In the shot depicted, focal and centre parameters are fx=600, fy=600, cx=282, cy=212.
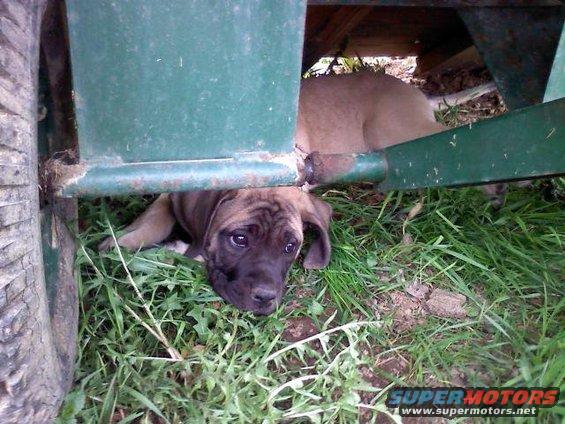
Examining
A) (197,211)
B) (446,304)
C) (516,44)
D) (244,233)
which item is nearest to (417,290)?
(446,304)

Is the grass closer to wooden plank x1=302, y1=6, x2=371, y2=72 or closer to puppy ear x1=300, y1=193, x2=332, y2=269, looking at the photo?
puppy ear x1=300, y1=193, x2=332, y2=269

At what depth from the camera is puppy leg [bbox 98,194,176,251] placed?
2.72 m

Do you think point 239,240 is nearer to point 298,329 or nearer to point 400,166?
point 298,329

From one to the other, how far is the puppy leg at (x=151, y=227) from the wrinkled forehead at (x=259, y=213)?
342 mm

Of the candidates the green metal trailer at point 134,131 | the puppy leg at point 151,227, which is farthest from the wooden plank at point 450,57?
the puppy leg at point 151,227

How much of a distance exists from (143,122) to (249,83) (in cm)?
32

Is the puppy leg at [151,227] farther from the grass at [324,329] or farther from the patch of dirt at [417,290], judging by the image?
the patch of dirt at [417,290]

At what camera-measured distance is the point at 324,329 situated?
241cm

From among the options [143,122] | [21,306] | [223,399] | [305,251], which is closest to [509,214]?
[305,251]

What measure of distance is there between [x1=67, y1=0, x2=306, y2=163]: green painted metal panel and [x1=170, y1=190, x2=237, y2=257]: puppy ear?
3.11 feet

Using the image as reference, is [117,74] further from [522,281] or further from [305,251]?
[522,281]

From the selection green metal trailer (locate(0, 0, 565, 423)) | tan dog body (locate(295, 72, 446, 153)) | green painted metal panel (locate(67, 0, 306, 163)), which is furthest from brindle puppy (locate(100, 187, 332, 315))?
tan dog body (locate(295, 72, 446, 153))

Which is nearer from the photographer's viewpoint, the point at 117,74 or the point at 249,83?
the point at 117,74

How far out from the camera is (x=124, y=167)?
66.5 inches
